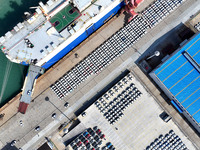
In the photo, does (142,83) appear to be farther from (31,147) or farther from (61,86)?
(31,147)

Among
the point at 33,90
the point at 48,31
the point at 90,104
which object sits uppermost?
the point at 48,31

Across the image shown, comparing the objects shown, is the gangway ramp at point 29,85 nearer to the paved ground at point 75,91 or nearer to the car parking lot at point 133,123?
the paved ground at point 75,91

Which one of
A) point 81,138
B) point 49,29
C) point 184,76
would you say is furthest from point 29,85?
point 184,76

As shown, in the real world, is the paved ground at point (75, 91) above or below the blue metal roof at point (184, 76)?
above

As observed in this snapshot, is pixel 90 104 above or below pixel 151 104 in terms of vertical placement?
above

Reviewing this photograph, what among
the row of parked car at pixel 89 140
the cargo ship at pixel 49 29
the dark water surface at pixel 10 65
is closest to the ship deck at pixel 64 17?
the cargo ship at pixel 49 29

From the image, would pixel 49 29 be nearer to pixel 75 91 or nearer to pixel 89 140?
pixel 75 91

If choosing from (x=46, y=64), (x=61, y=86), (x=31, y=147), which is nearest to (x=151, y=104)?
(x=61, y=86)
